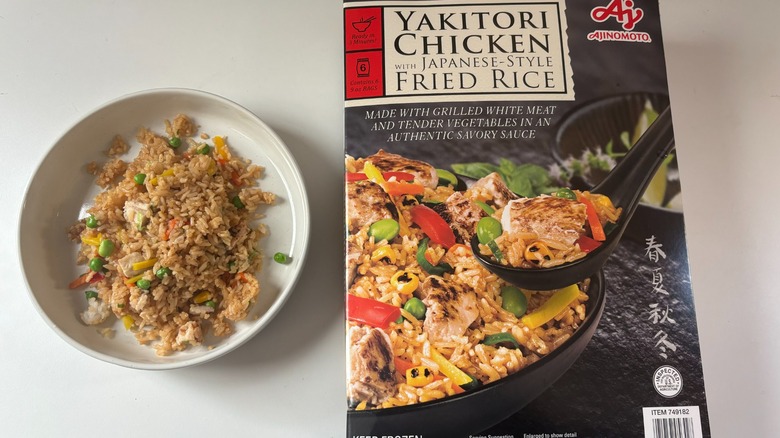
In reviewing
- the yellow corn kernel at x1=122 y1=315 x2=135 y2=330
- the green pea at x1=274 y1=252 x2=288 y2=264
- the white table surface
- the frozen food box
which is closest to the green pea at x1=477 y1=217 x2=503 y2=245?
the frozen food box

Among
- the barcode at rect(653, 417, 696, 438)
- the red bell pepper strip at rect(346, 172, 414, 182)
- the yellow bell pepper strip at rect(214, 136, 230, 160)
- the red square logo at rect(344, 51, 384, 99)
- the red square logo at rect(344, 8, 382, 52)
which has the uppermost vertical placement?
the red square logo at rect(344, 8, 382, 52)

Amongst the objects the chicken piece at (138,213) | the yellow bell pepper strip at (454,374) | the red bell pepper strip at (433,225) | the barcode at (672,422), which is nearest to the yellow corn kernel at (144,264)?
the chicken piece at (138,213)

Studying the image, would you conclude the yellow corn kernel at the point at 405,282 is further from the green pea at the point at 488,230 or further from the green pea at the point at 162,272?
the green pea at the point at 162,272

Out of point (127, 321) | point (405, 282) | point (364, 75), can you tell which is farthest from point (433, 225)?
point (127, 321)

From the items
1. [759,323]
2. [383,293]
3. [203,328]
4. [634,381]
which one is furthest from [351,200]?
[759,323]

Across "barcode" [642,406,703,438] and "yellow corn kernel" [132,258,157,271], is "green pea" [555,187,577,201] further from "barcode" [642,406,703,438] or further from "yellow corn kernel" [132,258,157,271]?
"yellow corn kernel" [132,258,157,271]

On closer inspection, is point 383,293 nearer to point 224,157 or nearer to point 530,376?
point 530,376

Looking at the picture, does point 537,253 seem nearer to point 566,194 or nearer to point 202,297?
point 566,194

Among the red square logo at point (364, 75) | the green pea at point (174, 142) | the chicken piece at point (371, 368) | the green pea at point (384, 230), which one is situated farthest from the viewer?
the green pea at point (174, 142)

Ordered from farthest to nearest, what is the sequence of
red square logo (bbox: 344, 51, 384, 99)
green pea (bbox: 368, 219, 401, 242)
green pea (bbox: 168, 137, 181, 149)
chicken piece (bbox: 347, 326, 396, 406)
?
green pea (bbox: 168, 137, 181, 149)
red square logo (bbox: 344, 51, 384, 99)
green pea (bbox: 368, 219, 401, 242)
chicken piece (bbox: 347, 326, 396, 406)
